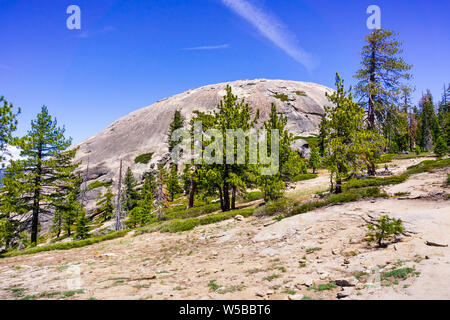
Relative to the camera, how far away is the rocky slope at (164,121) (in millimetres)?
80312

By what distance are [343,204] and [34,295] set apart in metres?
14.9

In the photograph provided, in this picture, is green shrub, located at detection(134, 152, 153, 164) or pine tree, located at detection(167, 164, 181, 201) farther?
green shrub, located at detection(134, 152, 153, 164)

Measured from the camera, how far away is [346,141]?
55.9 ft

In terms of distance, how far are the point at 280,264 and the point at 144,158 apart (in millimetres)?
75383

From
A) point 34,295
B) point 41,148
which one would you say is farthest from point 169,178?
point 34,295

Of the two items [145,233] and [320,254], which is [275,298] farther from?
[145,233]

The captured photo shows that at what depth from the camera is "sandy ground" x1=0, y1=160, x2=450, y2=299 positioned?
5707 millimetres

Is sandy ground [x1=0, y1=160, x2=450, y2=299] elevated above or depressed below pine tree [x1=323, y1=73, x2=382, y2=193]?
below

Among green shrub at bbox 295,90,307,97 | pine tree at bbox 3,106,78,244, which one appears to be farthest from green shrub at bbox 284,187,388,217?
green shrub at bbox 295,90,307,97

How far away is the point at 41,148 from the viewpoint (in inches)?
Result: 946

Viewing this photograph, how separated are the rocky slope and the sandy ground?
64.8 meters

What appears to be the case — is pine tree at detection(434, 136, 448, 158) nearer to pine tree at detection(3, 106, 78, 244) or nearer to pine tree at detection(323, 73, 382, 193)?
pine tree at detection(323, 73, 382, 193)

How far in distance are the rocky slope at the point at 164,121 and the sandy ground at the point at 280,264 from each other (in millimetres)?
64766
